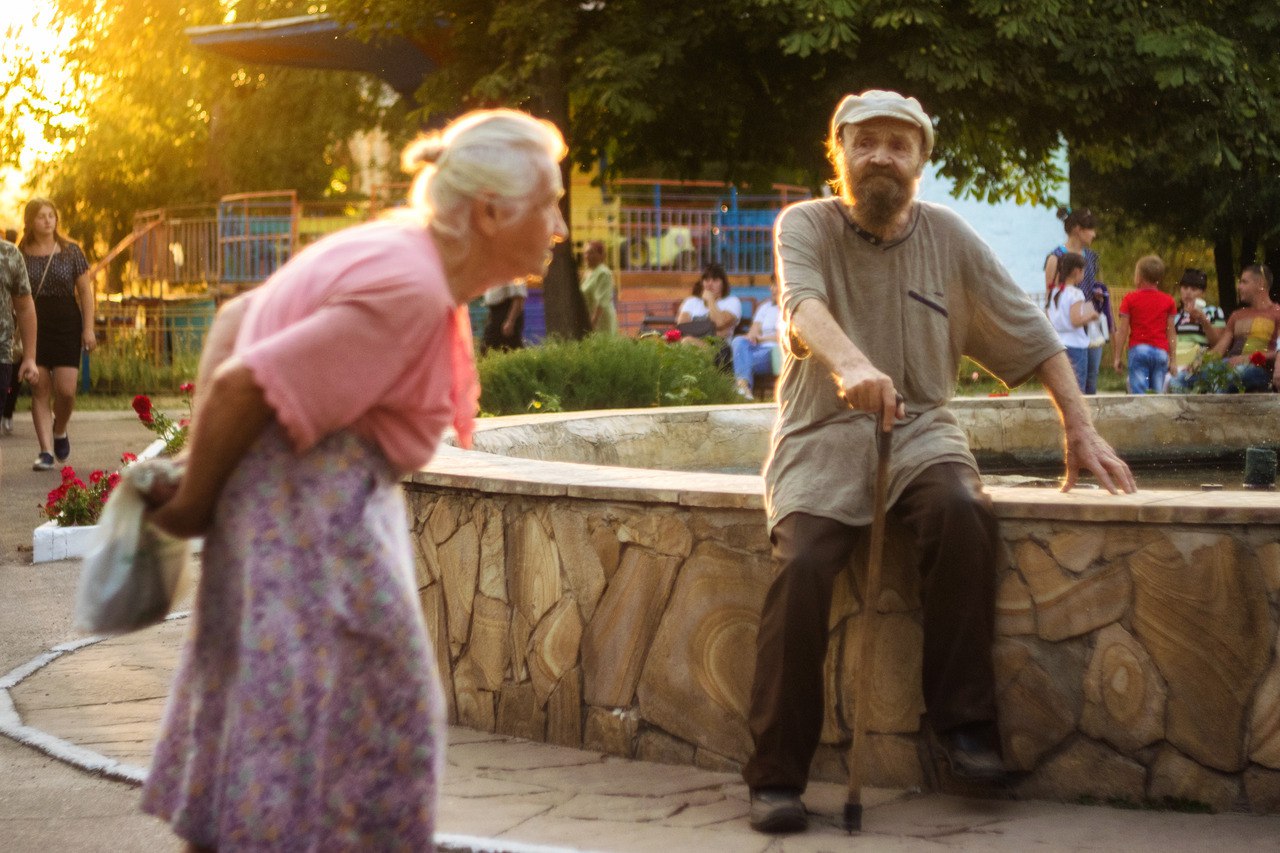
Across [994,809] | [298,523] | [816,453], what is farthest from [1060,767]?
[298,523]

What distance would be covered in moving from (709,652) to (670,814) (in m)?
0.51

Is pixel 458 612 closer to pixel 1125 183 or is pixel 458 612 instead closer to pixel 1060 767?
pixel 1060 767

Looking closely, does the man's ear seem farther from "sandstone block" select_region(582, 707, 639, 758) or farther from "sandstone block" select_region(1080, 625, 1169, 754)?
"sandstone block" select_region(582, 707, 639, 758)

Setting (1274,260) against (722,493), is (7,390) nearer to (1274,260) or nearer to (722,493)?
(722,493)

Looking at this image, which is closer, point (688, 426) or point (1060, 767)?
point (1060, 767)

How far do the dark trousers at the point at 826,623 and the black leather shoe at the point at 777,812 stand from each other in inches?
0.9

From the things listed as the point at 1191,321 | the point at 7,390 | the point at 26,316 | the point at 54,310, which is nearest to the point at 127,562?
the point at 26,316

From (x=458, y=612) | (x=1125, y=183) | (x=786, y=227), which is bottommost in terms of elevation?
(x=458, y=612)

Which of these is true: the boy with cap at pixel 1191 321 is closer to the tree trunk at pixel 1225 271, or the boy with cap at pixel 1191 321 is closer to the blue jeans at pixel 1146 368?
the blue jeans at pixel 1146 368

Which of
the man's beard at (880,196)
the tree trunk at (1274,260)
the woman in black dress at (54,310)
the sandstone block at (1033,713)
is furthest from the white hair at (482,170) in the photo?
the tree trunk at (1274,260)

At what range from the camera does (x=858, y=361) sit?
435cm

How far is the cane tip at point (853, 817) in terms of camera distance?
432cm

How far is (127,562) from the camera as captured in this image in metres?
2.73

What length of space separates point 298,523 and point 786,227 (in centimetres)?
241
